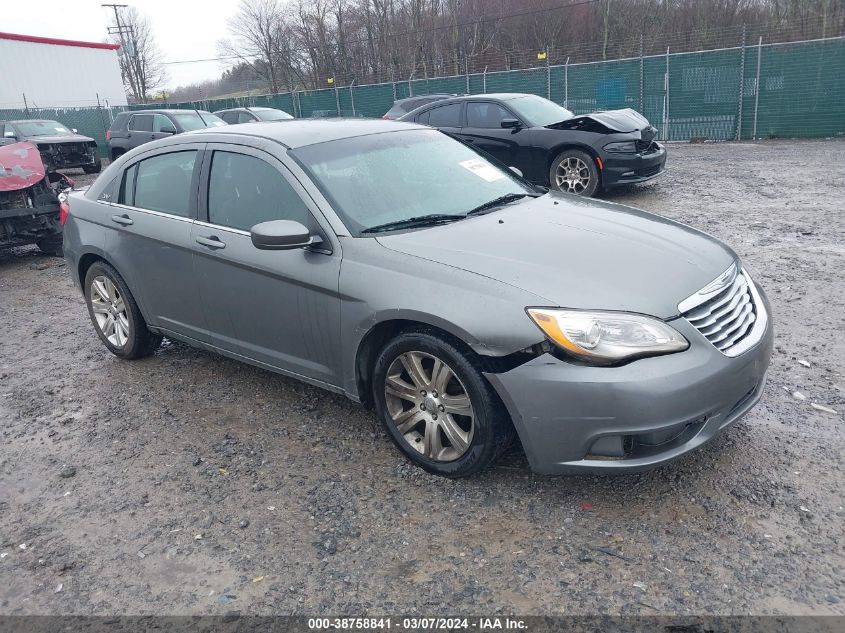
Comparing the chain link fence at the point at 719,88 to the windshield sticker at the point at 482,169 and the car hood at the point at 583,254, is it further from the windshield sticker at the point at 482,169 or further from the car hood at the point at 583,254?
the car hood at the point at 583,254

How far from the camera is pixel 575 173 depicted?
10.1 metres

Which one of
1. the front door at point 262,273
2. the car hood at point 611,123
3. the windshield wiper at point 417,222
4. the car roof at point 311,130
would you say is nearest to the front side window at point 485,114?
the car hood at point 611,123

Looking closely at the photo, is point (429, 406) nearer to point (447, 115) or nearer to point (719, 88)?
point (447, 115)

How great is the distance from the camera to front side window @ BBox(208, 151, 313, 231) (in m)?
3.68

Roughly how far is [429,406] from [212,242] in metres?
1.72

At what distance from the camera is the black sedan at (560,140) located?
9.81 m

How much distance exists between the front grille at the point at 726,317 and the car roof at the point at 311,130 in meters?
2.24

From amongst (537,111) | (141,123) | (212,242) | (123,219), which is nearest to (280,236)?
(212,242)

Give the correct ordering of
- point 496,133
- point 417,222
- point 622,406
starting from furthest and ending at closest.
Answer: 1. point 496,133
2. point 417,222
3. point 622,406

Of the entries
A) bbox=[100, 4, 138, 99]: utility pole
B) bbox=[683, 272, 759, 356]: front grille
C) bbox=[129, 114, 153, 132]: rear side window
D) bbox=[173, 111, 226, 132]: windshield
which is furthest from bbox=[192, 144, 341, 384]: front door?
bbox=[100, 4, 138, 99]: utility pole

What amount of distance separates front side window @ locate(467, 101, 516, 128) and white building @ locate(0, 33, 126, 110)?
88.3ft

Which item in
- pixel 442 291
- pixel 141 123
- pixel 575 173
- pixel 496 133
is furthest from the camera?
pixel 141 123

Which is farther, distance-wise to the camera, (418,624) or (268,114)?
(268,114)

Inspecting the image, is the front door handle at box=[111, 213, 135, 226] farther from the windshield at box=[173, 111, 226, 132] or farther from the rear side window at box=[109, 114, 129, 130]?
the rear side window at box=[109, 114, 129, 130]
